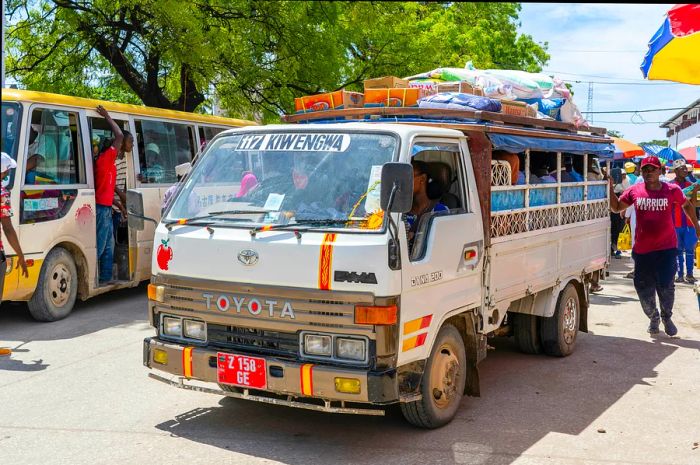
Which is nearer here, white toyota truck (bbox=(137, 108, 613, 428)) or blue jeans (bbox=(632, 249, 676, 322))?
white toyota truck (bbox=(137, 108, 613, 428))

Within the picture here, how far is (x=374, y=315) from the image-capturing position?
15.3 ft

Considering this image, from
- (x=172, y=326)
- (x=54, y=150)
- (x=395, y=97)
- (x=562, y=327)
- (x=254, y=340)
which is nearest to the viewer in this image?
(x=254, y=340)

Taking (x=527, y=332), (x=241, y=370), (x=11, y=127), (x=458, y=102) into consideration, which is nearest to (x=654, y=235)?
(x=527, y=332)

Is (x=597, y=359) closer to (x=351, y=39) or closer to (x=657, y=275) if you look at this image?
(x=657, y=275)

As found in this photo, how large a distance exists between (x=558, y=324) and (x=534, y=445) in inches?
100

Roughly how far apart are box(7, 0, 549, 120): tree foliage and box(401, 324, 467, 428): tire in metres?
7.06

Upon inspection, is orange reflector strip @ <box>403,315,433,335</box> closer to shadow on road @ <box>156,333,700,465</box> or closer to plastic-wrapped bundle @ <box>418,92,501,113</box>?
shadow on road @ <box>156,333,700,465</box>

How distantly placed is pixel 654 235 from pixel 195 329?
220 inches

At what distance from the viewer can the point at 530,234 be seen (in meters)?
6.75

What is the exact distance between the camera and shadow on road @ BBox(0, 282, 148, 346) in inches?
336

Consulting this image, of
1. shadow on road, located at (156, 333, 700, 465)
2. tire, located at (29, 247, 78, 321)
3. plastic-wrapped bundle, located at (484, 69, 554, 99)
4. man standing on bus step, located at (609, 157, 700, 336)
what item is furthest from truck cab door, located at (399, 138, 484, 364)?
tire, located at (29, 247, 78, 321)

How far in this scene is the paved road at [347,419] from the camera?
4984 millimetres

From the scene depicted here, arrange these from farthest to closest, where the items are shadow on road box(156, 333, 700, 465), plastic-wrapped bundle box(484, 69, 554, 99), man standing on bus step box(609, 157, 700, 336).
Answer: man standing on bus step box(609, 157, 700, 336)
plastic-wrapped bundle box(484, 69, 554, 99)
shadow on road box(156, 333, 700, 465)

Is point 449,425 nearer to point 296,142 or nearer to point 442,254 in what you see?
point 442,254
